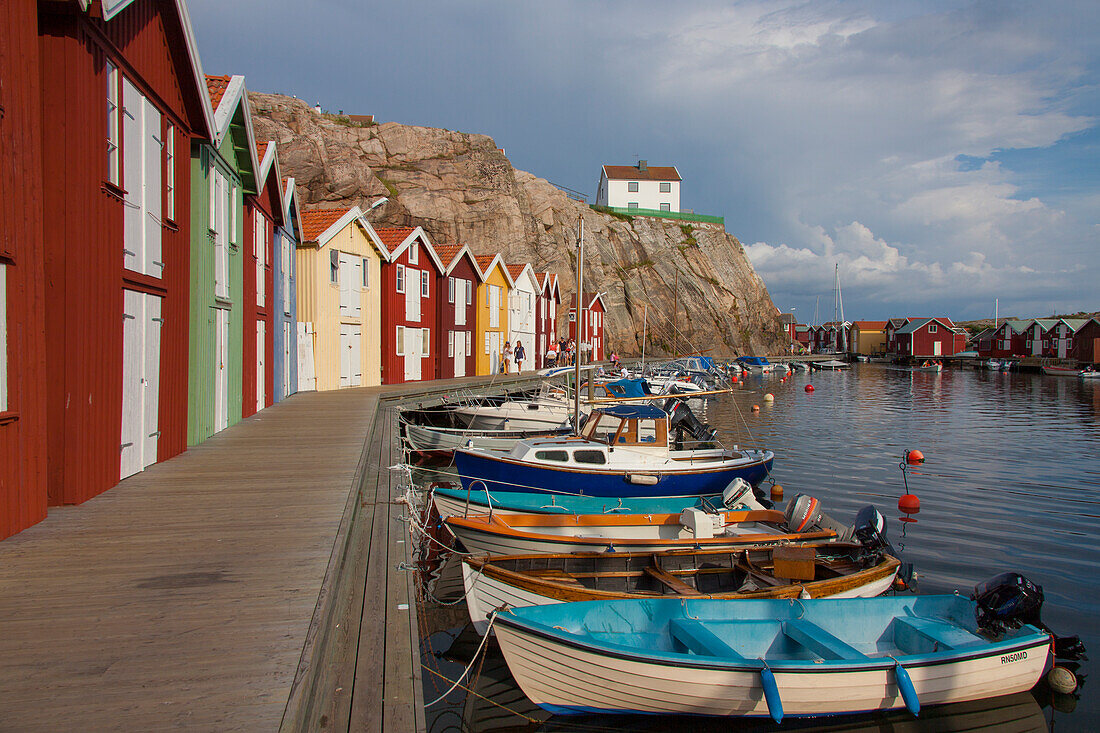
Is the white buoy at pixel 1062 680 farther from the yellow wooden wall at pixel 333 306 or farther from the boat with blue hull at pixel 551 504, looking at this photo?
the yellow wooden wall at pixel 333 306

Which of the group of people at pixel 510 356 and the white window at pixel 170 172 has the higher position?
the white window at pixel 170 172

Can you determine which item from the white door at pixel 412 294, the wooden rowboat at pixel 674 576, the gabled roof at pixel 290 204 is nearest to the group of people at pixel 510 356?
the white door at pixel 412 294

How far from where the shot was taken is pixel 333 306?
29.6 meters

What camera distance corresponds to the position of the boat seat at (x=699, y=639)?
734 centimetres

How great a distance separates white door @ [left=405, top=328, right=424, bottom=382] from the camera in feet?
118

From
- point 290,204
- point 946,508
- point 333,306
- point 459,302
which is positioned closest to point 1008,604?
point 946,508

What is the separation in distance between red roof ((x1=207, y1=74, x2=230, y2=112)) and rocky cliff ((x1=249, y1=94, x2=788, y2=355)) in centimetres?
2830

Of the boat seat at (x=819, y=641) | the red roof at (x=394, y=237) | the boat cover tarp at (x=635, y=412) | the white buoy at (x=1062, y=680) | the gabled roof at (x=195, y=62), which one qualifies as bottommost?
the white buoy at (x=1062, y=680)

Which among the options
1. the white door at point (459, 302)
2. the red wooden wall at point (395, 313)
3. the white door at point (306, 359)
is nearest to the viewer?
the white door at point (306, 359)

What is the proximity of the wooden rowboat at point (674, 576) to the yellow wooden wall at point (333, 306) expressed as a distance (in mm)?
21583

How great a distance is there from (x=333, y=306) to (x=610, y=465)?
17969 mm

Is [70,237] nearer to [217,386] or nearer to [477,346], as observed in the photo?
[217,386]

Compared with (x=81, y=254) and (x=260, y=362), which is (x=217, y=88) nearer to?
(x=260, y=362)

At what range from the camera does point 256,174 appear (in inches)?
759
